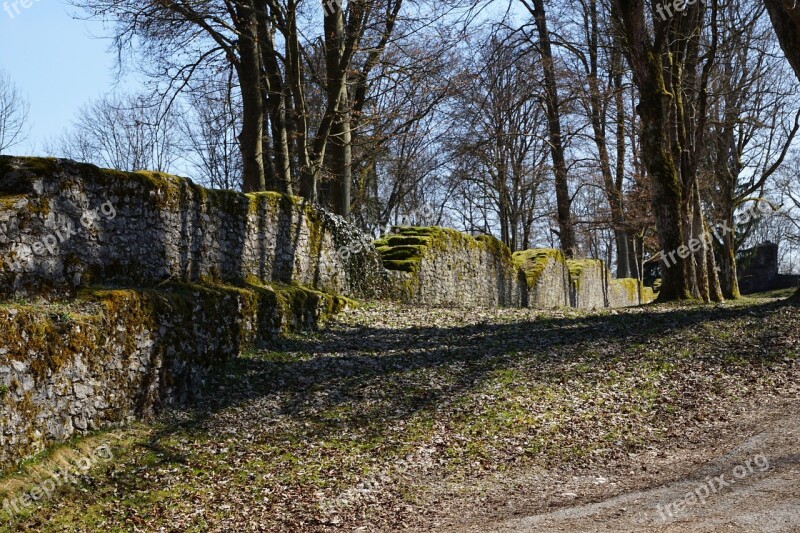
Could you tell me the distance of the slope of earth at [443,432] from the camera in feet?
21.6

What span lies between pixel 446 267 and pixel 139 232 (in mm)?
10838

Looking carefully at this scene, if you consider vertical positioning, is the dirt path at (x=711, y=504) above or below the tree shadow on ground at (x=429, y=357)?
below

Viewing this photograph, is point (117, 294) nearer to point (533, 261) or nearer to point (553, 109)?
point (533, 261)

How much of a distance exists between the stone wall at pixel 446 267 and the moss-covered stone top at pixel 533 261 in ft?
4.86

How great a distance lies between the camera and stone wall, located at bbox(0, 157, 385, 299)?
26.6ft

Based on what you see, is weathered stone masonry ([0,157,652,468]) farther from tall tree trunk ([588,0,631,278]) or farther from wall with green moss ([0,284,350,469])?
tall tree trunk ([588,0,631,278])

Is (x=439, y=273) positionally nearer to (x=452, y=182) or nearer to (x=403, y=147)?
(x=403, y=147)

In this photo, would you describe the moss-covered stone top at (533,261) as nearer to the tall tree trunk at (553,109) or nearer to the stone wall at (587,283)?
the tall tree trunk at (553,109)

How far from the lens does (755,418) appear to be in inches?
349

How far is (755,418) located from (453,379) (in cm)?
389

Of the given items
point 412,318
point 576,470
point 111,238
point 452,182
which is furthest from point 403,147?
point 576,470

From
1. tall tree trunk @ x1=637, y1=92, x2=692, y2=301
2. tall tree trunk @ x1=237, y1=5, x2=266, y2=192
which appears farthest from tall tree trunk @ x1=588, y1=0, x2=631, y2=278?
tall tree trunk @ x1=237, y1=5, x2=266, y2=192

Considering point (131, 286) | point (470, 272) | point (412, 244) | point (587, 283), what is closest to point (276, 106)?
point (412, 244)

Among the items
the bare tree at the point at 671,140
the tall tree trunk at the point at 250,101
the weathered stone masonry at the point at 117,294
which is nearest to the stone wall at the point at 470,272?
the tall tree trunk at the point at 250,101
